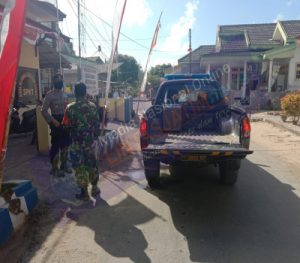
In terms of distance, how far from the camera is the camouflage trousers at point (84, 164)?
4.81 m

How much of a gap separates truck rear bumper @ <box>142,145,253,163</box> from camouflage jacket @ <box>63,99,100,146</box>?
100 centimetres

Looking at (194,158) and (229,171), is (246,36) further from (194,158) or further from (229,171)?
(194,158)

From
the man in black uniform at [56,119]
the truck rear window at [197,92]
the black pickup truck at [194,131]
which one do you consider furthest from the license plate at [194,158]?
the man in black uniform at [56,119]

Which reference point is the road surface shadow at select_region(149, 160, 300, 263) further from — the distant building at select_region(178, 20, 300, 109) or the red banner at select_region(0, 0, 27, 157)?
the distant building at select_region(178, 20, 300, 109)

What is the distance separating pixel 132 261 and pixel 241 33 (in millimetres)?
26963

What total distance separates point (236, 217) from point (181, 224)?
2.50 ft

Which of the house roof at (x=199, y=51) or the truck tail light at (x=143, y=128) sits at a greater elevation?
the house roof at (x=199, y=51)

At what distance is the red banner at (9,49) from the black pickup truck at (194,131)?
207 cm

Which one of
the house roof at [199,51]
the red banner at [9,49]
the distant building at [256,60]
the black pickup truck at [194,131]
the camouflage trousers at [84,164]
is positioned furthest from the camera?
the house roof at [199,51]

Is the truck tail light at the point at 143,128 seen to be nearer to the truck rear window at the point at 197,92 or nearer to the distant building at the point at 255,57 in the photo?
the truck rear window at the point at 197,92

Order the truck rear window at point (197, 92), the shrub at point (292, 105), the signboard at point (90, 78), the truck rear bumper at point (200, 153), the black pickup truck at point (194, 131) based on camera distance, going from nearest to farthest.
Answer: the truck rear bumper at point (200, 153) < the black pickup truck at point (194, 131) < the truck rear window at point (197, 92) < the signboard at point (90, 78) < the shrub at point (292, 105)


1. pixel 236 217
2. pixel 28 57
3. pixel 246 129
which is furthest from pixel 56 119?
pixel 28 57

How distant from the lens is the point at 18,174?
589 centimetres

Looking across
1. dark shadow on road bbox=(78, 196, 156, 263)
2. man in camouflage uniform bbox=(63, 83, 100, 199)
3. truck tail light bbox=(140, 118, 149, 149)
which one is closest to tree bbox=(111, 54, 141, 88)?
truck tail light bbox=(140, 118, 149, 149)
